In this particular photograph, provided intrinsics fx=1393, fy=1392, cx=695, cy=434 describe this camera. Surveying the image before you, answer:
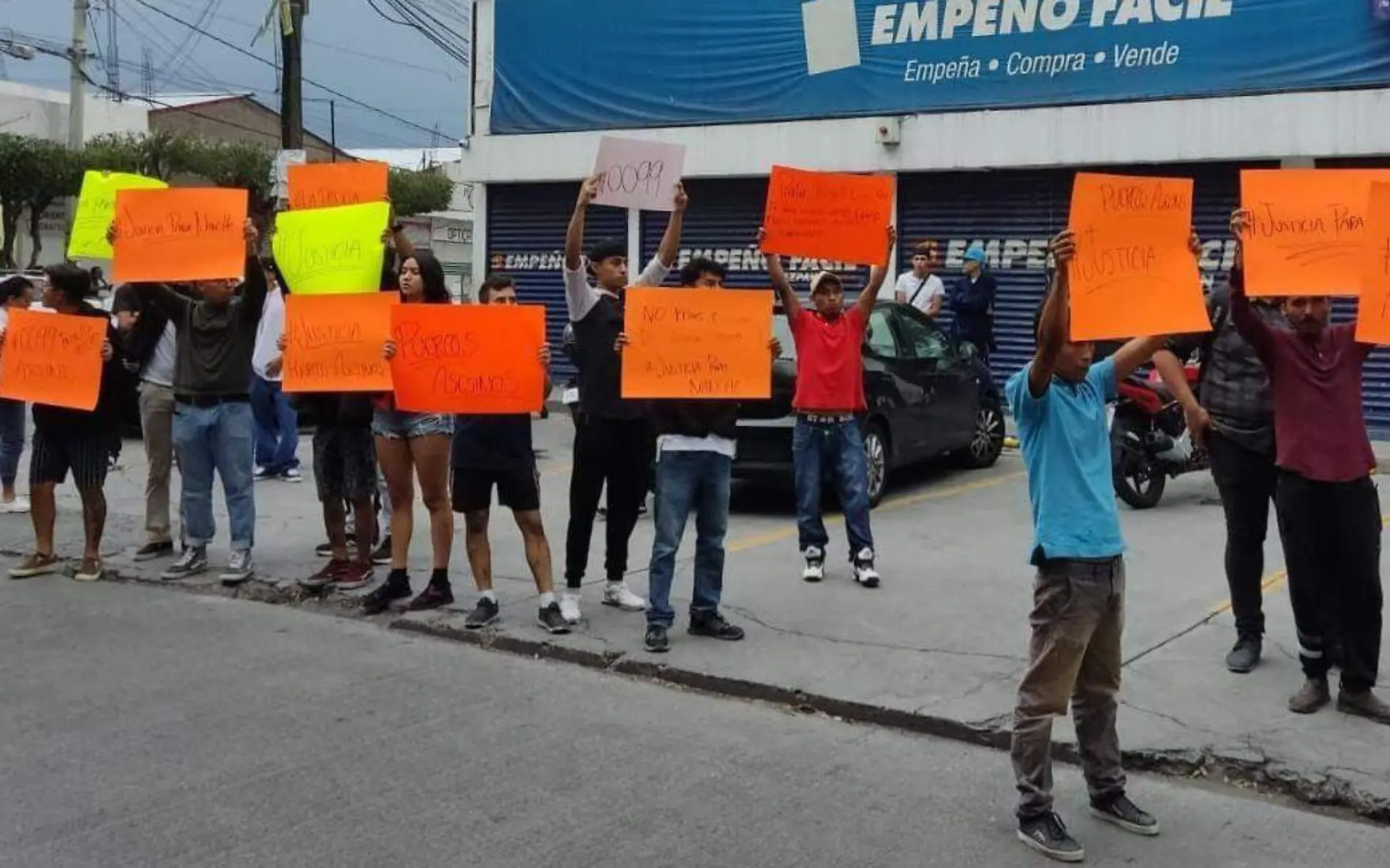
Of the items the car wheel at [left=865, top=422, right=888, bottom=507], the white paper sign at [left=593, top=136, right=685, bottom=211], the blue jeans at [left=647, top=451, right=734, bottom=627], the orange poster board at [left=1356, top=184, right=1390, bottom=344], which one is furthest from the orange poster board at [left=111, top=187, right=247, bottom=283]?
the orange poster board at [left=1356, top=184, right=1390, bottom=344]

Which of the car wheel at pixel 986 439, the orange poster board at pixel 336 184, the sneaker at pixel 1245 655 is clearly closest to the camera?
the sneaker at pixel 1245 655

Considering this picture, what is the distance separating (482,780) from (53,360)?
4730 millimetres

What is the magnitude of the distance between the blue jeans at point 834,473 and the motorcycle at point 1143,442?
10.4 ft

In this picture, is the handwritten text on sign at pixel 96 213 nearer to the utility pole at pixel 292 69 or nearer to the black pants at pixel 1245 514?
the black pants at pixel 1245 514

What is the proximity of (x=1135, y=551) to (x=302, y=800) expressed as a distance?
5.76 metres

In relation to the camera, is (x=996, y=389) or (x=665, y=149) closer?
(x=665, y=149)

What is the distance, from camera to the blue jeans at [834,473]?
7.76 metres

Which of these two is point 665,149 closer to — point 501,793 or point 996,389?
point 501,793

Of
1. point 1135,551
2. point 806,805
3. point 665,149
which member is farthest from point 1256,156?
point 806,805

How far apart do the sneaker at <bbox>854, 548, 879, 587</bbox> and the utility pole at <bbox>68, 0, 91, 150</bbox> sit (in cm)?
3268

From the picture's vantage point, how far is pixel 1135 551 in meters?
8.70

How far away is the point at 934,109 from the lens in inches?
666

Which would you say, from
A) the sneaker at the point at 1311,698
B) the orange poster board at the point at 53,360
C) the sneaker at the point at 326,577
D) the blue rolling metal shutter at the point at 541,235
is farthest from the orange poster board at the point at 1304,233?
the blue rolling metal shutter at the point at 541,235

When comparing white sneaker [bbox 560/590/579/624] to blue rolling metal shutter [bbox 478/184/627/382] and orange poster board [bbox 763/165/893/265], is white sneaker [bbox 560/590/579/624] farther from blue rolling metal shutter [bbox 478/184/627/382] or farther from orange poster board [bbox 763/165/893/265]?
blue rolling metal shutter [bbox 478/184/627/382]
